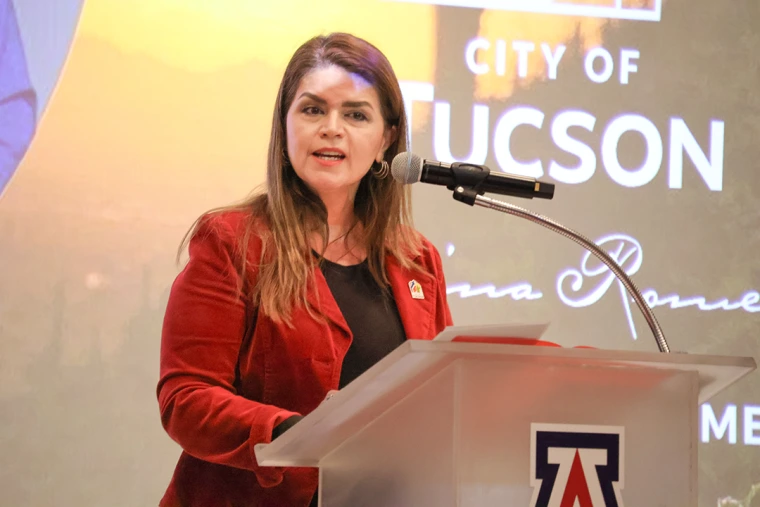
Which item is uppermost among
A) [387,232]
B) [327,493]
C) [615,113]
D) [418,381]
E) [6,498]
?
[615,113]

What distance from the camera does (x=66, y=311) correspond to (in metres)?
3.09

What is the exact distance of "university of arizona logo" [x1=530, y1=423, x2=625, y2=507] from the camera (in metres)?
1.20

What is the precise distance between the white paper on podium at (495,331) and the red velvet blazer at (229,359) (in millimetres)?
566

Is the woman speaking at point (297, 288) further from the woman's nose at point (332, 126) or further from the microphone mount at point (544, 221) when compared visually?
the microphone mount at point (544, 221)

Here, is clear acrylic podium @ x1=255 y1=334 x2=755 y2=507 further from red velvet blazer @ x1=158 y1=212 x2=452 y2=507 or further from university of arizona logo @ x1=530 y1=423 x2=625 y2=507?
red velvet blazer @ x1=158 y1=212 x2=452 y2=507

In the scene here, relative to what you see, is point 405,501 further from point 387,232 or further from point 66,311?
point 66,311

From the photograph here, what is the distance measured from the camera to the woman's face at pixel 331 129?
199cm

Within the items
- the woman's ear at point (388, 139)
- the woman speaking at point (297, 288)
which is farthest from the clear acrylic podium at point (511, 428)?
the woman's ear at point (388, 139)

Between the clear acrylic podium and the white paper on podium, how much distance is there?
0.5 inches

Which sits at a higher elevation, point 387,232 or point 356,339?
point 387,232

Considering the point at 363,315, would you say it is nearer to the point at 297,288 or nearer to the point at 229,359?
the point at 297,288

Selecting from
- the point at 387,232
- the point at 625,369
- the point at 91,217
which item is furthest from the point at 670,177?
the point at 625,369

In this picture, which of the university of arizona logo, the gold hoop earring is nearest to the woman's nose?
the gold hoop earring

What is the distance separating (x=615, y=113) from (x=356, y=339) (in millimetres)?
1952
